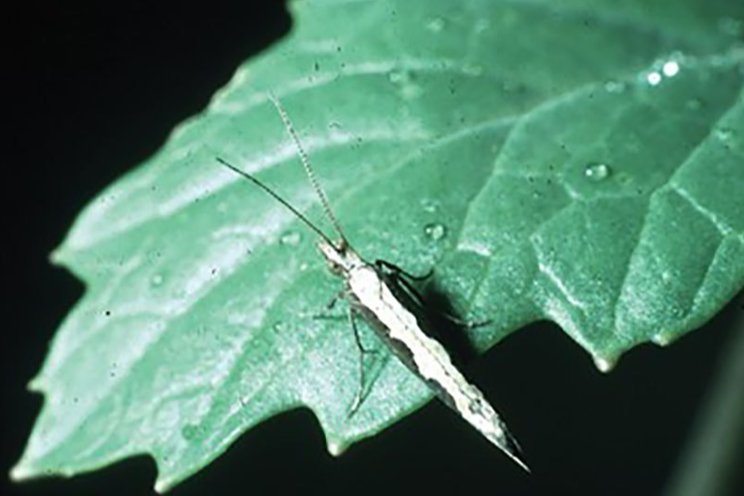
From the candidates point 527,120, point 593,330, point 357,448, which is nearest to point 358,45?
point 527,120

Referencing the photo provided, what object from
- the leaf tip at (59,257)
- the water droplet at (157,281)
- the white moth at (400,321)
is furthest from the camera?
the leaf tip at (59,257)

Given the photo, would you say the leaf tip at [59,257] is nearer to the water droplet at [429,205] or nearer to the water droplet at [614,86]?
the water droplet at [429,205]

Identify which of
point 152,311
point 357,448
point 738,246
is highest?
point 152,311

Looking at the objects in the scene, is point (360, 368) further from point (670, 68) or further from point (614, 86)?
point (670, 68)

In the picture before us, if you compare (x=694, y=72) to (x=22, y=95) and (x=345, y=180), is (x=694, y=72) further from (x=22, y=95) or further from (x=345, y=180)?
(x=22, y=95)

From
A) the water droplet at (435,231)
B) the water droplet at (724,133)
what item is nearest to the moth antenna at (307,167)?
the water droplet at (435,231)

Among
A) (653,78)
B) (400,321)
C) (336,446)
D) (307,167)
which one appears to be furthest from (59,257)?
(653,78)

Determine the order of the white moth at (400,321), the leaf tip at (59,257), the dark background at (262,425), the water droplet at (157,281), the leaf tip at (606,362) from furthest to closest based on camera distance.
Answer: the dark background at (262,425) → the leaf tip at (59,257) → the water droplet at (157,281) → the white moth at (400,321) → the leaf tip at (606,362)
